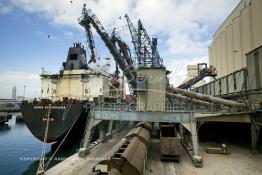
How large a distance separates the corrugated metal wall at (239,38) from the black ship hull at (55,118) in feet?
109

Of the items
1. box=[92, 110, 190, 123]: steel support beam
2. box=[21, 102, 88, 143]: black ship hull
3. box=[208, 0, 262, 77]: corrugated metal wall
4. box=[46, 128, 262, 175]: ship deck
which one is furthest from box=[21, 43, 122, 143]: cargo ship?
box=[208, 0, 262, 77]: corrugated metal wall

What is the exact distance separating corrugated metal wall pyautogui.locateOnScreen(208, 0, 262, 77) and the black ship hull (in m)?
33.3

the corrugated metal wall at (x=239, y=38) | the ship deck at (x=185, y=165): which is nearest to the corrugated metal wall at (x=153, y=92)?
the ship deck at (x=185, y=165)

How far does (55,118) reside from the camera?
22.5 metres

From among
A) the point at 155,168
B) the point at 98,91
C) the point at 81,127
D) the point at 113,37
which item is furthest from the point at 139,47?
the point at 155,168

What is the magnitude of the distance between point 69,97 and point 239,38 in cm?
3899

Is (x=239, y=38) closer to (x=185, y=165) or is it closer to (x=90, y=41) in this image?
(x=90, y=41)

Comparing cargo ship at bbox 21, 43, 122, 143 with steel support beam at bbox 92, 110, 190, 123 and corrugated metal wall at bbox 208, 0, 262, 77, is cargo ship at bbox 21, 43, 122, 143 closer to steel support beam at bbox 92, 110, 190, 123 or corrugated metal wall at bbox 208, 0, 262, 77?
steel support beam at bbox 92, 110, 190, 123

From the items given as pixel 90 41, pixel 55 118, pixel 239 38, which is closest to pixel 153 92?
pixel 55 118

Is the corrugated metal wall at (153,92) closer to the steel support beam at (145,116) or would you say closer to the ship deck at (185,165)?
the steel support beam at (145,116)

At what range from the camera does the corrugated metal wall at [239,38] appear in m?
36.0

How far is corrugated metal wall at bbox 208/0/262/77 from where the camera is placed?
118 ft

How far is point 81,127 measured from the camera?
25016 millimetres

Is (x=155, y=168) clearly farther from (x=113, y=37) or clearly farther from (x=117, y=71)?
(x=117, y=71)
